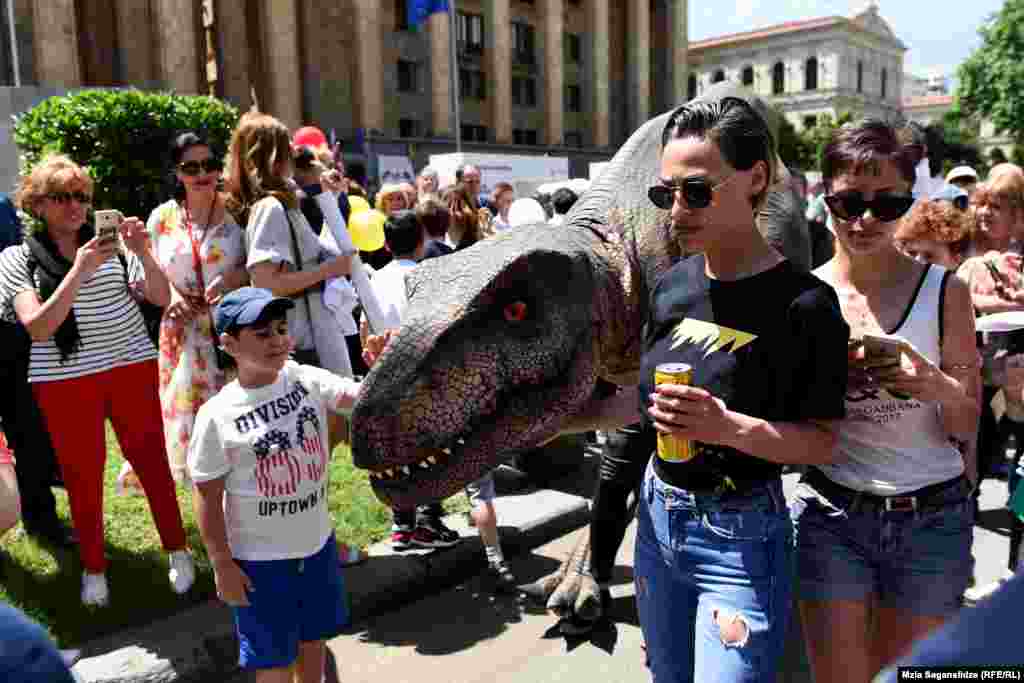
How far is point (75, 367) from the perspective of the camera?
3.61m

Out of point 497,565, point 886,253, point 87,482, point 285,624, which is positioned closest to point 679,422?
point 886,253

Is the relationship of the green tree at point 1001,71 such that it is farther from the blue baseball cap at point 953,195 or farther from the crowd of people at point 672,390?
the crowd of people at point 672,390

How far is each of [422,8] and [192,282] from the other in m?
18.4

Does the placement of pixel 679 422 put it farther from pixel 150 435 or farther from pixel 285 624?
pixel 150 435

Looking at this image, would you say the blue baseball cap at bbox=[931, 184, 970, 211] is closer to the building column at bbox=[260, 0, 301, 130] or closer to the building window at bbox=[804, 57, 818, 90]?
Result: the building column at bbox=[260, 0, 301, 130]

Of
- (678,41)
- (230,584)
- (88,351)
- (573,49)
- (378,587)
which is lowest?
(378,587)


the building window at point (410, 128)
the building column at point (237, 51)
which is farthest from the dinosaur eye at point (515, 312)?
the building window at point (410, 128)

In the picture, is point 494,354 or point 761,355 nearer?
point 761,355

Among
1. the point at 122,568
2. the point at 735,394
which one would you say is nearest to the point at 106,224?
the point at 122,568

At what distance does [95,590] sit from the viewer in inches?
145

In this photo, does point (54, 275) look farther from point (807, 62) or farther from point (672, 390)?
point (807, 62)

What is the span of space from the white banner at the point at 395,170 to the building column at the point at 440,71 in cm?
1382

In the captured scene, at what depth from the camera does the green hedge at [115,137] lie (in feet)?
32.6

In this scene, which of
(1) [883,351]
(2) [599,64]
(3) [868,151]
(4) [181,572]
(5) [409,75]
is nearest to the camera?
(1) [883,351]
